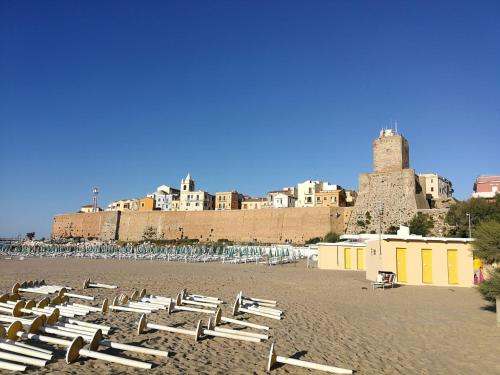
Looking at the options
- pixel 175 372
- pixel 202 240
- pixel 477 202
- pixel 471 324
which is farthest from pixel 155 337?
pixel 202 240

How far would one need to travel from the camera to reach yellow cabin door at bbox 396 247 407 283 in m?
15.0

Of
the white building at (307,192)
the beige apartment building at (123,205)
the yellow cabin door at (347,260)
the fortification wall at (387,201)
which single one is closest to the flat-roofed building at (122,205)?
the beige apartment building at (123,205)

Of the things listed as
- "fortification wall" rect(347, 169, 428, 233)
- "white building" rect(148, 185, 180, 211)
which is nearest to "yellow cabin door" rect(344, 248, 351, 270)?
"fortification wall" rect(347, 169, 428, 233)

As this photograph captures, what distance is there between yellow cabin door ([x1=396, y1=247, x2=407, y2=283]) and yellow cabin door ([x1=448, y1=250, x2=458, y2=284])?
5.21ft

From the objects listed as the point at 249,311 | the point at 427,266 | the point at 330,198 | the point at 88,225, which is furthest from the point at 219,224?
the point at 249,311

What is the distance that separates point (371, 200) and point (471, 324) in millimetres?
40977

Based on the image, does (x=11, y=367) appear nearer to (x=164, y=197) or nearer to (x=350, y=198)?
(x=350, y=198)

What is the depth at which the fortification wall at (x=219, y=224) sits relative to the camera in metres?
52.0

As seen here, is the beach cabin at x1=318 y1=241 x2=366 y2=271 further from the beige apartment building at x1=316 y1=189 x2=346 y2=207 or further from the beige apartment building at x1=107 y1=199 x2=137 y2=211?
the beige apartment building at x1=107 y1=199 x2=137 y2=211

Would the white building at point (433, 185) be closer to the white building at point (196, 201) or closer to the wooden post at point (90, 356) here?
the white building at point (196, 201)

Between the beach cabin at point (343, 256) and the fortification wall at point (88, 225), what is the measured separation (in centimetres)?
5438

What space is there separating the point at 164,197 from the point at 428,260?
76.1 meters

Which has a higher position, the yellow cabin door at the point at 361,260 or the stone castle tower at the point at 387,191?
the stone castle tower at the point at 387,191

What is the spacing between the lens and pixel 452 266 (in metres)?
14.6
